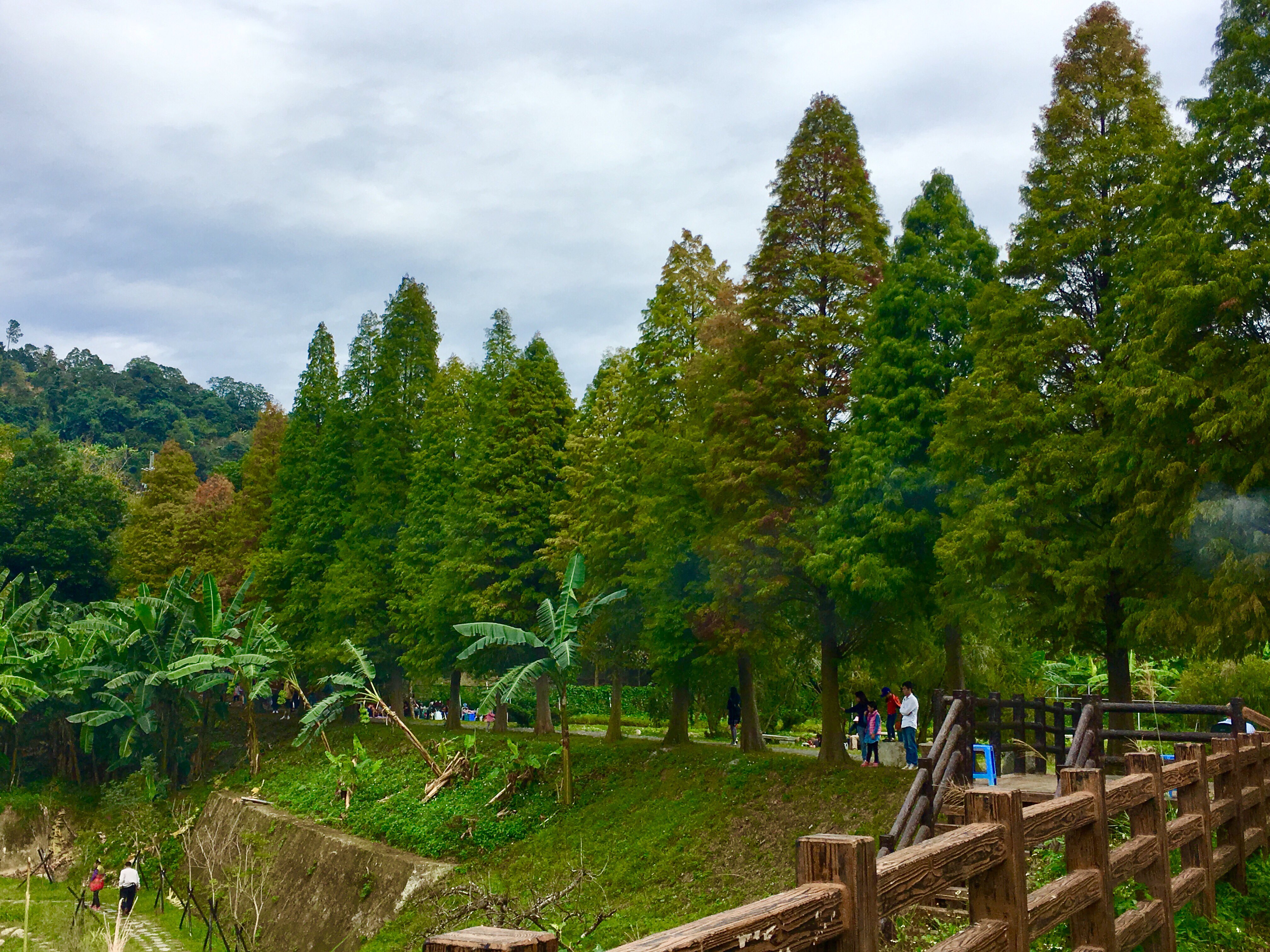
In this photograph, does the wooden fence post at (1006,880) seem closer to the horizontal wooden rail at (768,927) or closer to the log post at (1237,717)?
the horizontal wooden rail at (768,927)

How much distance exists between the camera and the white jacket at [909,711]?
1880 centimetres

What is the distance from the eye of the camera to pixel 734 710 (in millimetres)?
Result: 32781

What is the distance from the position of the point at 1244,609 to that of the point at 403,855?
713 inches

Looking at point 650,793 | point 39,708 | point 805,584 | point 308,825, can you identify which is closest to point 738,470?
point 805,584

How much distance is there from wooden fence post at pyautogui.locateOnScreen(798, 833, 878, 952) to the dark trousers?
53.8 feet

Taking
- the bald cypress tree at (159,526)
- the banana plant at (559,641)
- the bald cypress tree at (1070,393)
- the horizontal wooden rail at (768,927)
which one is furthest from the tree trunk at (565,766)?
the bald cypress tree at (159,526)

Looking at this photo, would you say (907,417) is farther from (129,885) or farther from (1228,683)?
(129,885)

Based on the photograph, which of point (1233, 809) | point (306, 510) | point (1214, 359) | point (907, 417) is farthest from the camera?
point (306, 510)

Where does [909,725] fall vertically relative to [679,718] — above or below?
above

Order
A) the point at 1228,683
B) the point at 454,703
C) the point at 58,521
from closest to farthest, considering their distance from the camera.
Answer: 1. the point at 1228,683
2. the point at 454,703
3. the point at 58,521

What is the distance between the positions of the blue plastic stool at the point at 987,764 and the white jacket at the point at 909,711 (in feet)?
3.85

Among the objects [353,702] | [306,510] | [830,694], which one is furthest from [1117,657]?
[306,510]

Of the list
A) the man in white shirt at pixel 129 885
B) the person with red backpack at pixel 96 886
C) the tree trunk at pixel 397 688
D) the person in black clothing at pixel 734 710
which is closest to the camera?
the man in white shirt at pixel 129 885

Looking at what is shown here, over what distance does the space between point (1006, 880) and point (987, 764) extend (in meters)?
13.0
